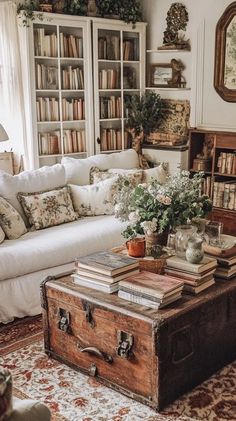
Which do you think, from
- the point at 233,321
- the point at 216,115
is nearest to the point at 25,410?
the point at 233,321

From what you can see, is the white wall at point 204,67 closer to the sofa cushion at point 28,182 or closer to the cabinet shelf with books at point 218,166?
the cabinet shelf with books at point 218,166

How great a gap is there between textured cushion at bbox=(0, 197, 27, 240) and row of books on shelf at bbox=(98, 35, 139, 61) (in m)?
2.62

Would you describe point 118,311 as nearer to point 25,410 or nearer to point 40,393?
point 40,393

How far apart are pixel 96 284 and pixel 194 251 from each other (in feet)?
1.84

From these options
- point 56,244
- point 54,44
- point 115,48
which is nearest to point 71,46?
point 54,44

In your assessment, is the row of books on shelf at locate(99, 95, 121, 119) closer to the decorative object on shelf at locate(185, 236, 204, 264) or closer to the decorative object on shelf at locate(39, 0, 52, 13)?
the decorative object on shelf at locate(39, 0, 52, 13)

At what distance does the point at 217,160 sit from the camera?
5570 mm

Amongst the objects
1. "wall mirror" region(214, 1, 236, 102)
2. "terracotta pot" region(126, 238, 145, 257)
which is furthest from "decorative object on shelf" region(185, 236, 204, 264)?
"wall mirror" region(214, 1, 236, 102)

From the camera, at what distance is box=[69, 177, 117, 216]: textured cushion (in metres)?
4.46

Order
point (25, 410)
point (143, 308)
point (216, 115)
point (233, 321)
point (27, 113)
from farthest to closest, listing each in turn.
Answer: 1. point (216, 115)
2. point (27, 113)
3. point (233, 321)
4. point (143, 308)
5. point (25, 410)

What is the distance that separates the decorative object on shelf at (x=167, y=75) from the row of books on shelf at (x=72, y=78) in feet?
3.14

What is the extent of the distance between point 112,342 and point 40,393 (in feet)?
1.54

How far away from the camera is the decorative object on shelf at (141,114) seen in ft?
19.8

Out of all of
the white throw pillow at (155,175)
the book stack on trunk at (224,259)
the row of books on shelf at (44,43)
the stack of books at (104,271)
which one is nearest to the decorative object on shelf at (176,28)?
the row of books on shelf at (44,43)
